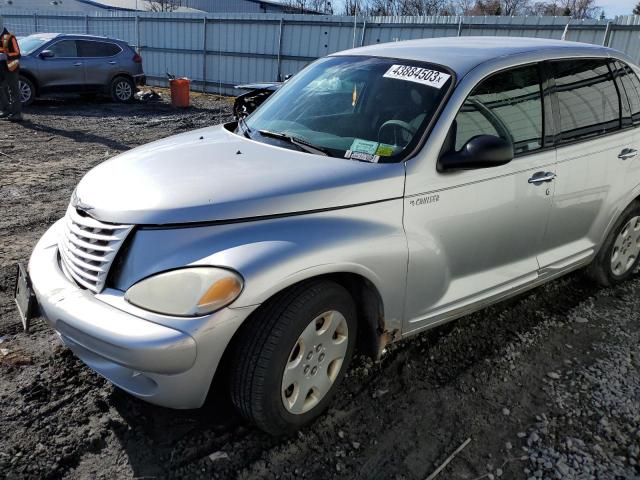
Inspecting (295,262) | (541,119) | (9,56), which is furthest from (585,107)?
(9,56)

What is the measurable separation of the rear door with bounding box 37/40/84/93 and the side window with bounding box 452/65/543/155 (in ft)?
41.6

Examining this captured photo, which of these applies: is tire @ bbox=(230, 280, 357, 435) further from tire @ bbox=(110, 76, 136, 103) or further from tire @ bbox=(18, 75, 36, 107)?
tire @ bbox=(110, 76, 136, 103)

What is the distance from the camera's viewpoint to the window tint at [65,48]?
13188 mm

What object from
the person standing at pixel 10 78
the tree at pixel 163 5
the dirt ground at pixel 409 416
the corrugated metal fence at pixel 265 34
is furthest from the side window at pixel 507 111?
the tree at pixel 163 5

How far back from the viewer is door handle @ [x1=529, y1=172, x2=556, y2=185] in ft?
10.6

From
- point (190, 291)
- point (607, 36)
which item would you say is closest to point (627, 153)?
point (190, 291)

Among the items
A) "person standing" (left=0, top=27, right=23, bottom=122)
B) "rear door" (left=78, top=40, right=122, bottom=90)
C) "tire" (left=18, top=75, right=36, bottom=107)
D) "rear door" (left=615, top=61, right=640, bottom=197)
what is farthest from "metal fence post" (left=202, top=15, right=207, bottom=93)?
"rear door" (left=615, top=61, right=640, bottom=197)

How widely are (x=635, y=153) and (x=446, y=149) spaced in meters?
1.99

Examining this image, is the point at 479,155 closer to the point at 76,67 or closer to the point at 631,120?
the point at 631,120

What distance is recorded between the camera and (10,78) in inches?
423

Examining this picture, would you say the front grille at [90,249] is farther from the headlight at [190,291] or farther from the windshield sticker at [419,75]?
the windshield sticker at [419,75]

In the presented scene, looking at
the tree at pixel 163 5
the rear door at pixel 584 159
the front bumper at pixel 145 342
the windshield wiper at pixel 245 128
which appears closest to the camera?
the front bumper at pixel 145 342

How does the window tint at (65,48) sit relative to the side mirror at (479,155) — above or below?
below

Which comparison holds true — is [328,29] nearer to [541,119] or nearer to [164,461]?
[541,119]
